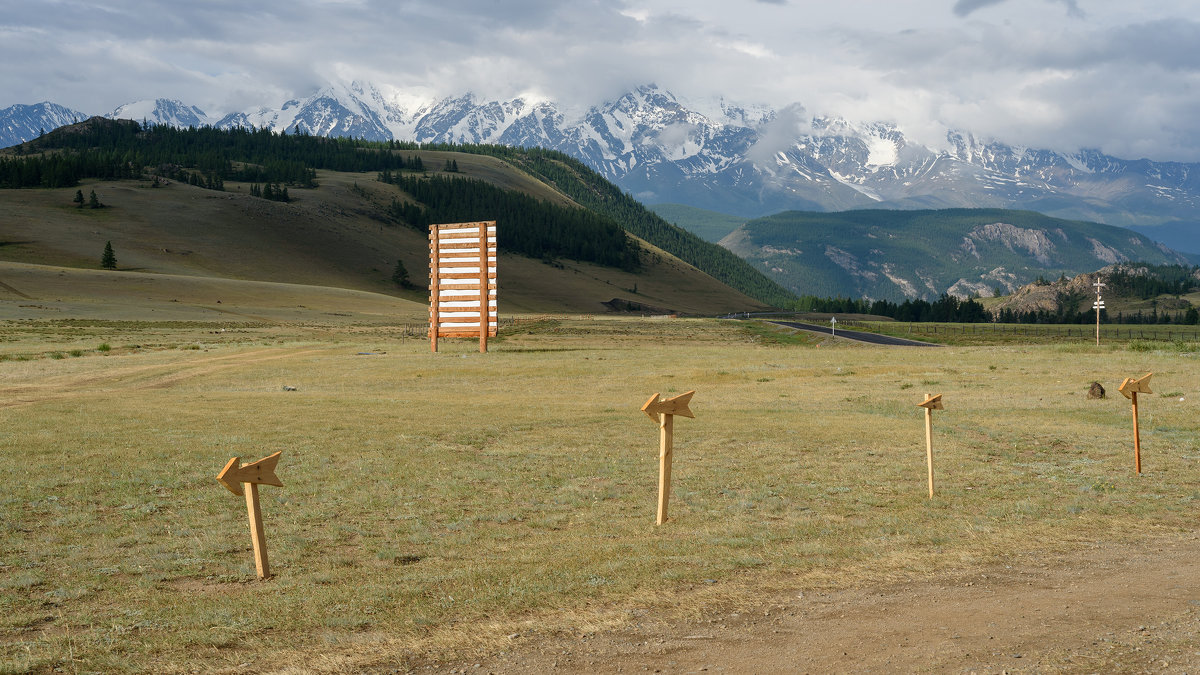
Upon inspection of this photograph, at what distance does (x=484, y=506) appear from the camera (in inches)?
663

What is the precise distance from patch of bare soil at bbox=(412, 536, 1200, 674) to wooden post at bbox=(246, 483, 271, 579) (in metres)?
4.13

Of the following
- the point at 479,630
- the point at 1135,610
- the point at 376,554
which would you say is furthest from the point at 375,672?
the point at 1135,610

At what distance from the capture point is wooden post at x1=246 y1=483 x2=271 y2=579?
1180cm

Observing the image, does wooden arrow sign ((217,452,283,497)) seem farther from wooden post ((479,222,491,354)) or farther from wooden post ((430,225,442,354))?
wooden post ((430,225,442,354))

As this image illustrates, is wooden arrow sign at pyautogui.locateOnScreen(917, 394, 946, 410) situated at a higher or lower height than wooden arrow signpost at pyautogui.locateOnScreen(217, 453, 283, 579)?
higher

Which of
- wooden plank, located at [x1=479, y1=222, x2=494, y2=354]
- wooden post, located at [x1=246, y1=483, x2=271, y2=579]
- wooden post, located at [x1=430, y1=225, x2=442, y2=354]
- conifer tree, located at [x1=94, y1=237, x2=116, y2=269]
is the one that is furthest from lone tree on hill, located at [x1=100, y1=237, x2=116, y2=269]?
wooden post, located at [x1=246, y1=483, x2=271, y2=579]

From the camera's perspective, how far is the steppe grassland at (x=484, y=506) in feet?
33.8

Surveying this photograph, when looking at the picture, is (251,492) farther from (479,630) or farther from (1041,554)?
(1041,554)

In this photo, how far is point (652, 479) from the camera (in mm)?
19234

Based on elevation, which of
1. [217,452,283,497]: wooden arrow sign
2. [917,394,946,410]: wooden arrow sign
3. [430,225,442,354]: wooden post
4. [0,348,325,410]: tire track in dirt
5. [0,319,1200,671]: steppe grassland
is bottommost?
[0,319,1200,671]: steppe grassland

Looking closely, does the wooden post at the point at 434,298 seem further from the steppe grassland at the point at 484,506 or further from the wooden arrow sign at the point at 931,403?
the wooden arrow sign at the point at 931,403

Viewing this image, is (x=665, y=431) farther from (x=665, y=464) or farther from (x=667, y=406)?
(x=665, y=464)

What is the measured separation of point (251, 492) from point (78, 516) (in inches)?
214

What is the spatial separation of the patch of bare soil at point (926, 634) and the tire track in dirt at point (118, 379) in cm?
2619
